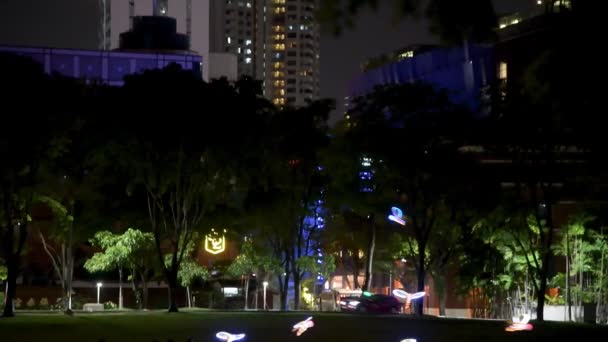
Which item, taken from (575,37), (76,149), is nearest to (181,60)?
(76,149)

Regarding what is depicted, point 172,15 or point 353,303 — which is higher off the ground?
point 172,15

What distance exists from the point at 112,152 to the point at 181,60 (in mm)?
71855

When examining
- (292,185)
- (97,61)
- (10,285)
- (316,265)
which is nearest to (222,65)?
(97,61)

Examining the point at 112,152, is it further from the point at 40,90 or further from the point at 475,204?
the point at 475,204

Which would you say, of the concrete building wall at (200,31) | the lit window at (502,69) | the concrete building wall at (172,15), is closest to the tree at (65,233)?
the lit window at (502,69)

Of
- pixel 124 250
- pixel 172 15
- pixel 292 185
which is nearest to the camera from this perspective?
pixel 292 185

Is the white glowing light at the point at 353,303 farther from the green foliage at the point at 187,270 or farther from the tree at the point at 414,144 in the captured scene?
the green foliage at the point at 187,270

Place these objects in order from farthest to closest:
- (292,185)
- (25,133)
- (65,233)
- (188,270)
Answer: (188,270) < (292,185) < (65,233) < (25,133)

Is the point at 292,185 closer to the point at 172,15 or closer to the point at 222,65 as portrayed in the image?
the point at 222,65

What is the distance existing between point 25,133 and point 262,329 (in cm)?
1253

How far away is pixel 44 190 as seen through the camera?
4459 cm

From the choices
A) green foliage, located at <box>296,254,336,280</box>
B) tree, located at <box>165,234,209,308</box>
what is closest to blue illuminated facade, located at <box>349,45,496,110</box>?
green foliage, located at <box>296,254,336,280</box>

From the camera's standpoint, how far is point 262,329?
3284 centimetres

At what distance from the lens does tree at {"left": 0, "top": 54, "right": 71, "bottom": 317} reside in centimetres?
3738
